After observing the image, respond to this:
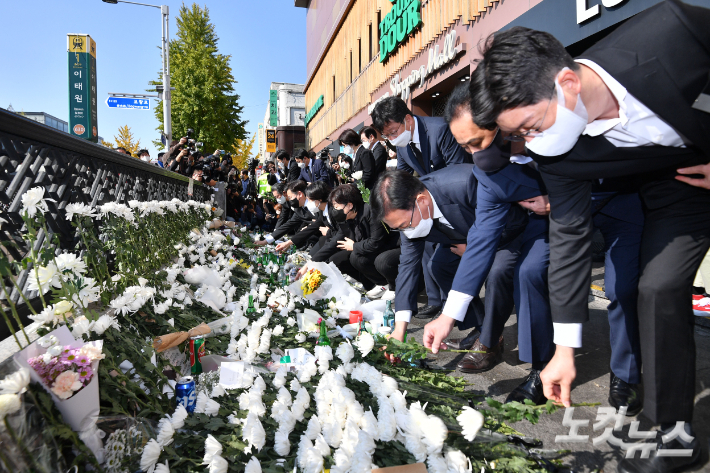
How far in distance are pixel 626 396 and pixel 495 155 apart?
1517mm

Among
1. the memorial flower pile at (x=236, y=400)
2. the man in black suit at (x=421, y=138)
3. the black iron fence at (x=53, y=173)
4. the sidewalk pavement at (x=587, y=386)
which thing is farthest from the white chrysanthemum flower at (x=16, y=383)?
the man in black suit at (x=421, y=138)

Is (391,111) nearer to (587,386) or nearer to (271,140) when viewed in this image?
(587,386)

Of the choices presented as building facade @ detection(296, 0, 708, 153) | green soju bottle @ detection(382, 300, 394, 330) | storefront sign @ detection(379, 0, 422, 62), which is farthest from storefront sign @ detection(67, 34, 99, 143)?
green soju bottle @ detection(382, 300, 394, 330)

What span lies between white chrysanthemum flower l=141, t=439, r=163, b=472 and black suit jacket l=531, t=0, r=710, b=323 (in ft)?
5.48

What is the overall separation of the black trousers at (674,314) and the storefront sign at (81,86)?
654 inches

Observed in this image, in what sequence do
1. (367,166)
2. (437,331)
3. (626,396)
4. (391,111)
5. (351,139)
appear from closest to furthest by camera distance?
(437,331) < (626,396) < (391,111) < (367,166) < (351,139)

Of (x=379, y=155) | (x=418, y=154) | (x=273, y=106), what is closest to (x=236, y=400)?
(x=418, y=154)

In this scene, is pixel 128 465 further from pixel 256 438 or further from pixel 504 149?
pixel 504 149

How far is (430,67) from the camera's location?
31.8 feet

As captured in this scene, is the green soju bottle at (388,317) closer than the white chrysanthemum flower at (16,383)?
No

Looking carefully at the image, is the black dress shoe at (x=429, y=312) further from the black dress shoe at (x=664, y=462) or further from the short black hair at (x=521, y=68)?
the short black hair at (x=521, y=68)

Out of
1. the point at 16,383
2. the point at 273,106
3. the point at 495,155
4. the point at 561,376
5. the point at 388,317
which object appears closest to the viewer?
the point at 16,383

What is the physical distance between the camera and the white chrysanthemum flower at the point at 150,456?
57.9 inches

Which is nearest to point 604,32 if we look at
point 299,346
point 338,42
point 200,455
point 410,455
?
point 299,346
